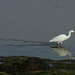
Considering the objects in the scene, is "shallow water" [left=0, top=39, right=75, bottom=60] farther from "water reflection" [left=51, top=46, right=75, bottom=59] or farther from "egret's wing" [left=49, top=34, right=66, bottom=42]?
"egret's wing" [left=49, top=34, right=66, bottom=42]

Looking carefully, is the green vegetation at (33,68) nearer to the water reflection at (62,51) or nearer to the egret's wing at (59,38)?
the water reflection at (62,51)

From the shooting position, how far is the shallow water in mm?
14469

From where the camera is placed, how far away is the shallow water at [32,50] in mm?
14469

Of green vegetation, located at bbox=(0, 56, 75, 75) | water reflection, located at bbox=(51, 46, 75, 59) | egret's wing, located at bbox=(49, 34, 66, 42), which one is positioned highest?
egret's wing, located at bbox=(49, 34, 66, 42)

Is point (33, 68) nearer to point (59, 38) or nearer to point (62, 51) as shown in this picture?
point (62, 51)

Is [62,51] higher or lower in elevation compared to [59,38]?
lower

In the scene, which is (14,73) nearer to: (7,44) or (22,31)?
(7,44)

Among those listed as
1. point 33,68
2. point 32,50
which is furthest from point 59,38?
point 33,68

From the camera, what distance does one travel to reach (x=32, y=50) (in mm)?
15734

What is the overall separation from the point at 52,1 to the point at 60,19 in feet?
19.8

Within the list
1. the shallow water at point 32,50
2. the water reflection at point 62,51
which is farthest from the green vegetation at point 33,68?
the water reflection at point 62,51

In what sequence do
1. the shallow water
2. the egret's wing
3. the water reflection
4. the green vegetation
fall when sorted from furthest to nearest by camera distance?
1. the egret's wing
2. the water reflection
3. the shallow water
4. the green vegetation

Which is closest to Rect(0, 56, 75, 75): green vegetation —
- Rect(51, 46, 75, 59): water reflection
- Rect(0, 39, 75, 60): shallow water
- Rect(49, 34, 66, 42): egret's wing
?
Rect(0, 39, 75, 60): shallow water

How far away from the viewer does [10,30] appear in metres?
20.8
